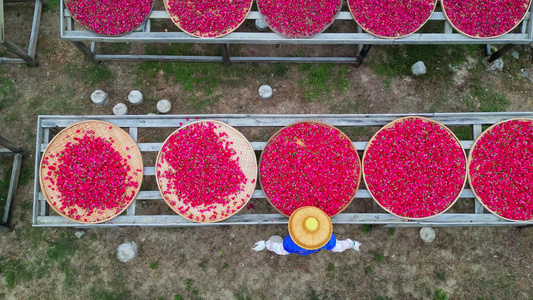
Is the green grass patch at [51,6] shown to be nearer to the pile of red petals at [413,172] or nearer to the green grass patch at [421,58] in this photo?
the green grass patch at [421,58]

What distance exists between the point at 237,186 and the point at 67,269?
330 centimetres

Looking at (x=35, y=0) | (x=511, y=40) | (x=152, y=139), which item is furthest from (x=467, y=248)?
(x=35, y=0)

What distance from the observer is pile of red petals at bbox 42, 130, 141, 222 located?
13.4 ft

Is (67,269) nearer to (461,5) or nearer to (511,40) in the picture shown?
(461,5)

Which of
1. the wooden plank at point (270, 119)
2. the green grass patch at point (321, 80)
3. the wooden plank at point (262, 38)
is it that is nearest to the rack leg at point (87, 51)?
the wooden plank at point (262, 38)

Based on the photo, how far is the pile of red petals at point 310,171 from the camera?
162 inches

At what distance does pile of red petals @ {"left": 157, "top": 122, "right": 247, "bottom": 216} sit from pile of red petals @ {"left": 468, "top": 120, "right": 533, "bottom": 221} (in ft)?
10.4

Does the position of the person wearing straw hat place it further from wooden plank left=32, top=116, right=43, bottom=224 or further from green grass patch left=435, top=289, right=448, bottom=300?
wooden plank left=32, top=116, right=43, bottom=224

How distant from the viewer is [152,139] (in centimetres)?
551

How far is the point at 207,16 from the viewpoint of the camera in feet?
15.0

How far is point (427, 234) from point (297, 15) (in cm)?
411

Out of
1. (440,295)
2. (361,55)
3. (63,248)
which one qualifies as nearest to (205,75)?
(361,55)

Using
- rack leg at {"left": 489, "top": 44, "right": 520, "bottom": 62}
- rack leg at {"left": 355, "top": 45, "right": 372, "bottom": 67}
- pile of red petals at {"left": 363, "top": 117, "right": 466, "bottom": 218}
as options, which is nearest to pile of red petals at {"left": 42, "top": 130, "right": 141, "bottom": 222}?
pile of red petals at {"left": 363, "top": 117, "right": 466, "bottom": 218}

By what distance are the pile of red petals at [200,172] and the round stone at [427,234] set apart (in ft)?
10.6
